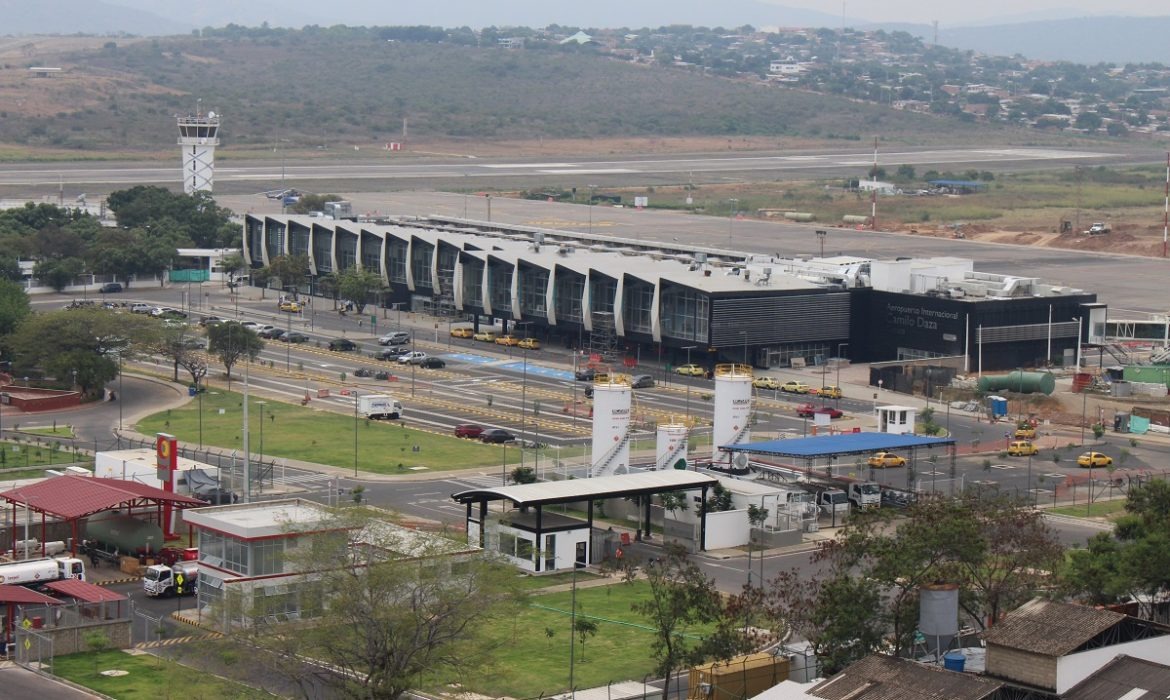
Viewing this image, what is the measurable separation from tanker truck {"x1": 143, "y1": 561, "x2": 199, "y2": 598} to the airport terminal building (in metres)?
51.3

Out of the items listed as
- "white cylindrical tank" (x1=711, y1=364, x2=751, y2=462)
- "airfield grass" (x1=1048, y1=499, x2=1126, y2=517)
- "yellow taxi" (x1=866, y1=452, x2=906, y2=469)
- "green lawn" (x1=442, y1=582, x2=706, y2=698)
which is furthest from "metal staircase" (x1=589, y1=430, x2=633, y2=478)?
"airfield grass" (x1=1048, y1=499, x2=1126, y2=517)

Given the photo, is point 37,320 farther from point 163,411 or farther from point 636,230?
point 636,230

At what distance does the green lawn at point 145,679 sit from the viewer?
40.7 meters

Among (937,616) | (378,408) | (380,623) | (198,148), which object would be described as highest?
(198,148)

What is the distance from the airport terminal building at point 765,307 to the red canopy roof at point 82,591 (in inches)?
2128

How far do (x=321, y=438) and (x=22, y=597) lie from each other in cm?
3190

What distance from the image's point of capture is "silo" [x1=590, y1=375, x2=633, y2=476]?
2712 inches

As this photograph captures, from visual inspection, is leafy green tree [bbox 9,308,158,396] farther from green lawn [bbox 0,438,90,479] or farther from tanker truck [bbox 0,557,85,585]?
tanker truck [bbox 0,557,85,585]

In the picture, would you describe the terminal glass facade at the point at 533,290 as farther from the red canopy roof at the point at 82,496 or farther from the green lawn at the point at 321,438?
the red canopy roof at the point at 82,496

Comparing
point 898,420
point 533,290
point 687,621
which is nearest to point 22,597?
point 687,621

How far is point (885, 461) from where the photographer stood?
7800 cm

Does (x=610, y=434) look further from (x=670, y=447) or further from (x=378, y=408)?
(x=378, y=408)

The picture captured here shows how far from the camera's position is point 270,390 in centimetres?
9625

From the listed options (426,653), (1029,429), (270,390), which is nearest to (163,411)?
(270,390)
